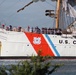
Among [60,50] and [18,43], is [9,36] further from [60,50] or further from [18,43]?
[60,50]

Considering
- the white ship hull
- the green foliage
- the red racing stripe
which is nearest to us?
the green foliage

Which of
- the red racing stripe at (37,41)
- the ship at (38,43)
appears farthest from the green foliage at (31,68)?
the red racing stripe at (37,41)

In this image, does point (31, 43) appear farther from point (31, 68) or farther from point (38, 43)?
point (31, 68)

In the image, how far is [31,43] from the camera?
159 feet

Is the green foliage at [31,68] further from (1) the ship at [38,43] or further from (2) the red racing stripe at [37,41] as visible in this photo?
(2) the red racing stripe at [37,41]

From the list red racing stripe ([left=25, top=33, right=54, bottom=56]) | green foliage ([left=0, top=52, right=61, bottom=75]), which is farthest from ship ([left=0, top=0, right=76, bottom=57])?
green foliage ([left=0, top=52, right=61, bottom=75])

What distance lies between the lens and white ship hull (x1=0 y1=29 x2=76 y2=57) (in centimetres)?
4775

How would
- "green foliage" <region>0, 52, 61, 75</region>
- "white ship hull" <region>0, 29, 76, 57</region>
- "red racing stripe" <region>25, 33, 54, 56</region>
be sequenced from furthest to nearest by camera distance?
"red racing stripe" <region>25, 33, 54, 56</region>, "white ship hull" <region>0, 29, 76, 57</region>, "green foliage" <region>0, 52, 61, 75</region>

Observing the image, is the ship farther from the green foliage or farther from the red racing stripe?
the green foliage

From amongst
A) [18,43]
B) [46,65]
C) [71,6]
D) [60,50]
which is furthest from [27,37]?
[46,65]

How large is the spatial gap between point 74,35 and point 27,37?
638cm

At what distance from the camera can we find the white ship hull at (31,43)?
157 feet

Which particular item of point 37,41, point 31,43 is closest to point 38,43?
point 37,41

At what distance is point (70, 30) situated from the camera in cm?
5291
